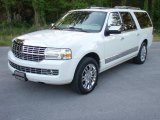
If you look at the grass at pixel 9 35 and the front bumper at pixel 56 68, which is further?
the grass at pixel 9 35

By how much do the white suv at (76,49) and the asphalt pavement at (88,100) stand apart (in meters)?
0.40

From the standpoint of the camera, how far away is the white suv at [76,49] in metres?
4.91

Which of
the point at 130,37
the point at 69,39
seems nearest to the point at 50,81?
the point at 69,39

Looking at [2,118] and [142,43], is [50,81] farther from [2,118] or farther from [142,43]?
[142,43]

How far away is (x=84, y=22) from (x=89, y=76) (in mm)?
1463

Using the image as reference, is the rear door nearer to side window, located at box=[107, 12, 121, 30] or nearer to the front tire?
side window, located at box=[107, 12, 121, 30]

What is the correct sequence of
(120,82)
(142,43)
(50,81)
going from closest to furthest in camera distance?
(50,81)
(120,82)
(142,43)

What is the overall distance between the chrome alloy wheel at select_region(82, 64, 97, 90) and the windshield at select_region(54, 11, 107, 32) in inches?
37.6

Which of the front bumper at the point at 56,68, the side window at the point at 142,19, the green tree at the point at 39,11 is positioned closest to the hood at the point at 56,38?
the front bumper at the point at 56,68

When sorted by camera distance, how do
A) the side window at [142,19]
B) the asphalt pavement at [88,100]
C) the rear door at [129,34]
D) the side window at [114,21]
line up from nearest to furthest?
the asphalt pavement at [88,100], the side window at [114,21], the rear door at [129,34], the side window at [142,19]

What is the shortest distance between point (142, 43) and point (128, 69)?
1.08m

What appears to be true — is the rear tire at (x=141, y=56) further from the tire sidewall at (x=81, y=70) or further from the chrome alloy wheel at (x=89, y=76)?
the tire sidewall at (x=81, y=70)

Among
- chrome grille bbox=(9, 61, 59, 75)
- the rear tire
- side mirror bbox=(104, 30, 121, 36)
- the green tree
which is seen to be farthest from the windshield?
the green tree

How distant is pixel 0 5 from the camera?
2902 centimetres
